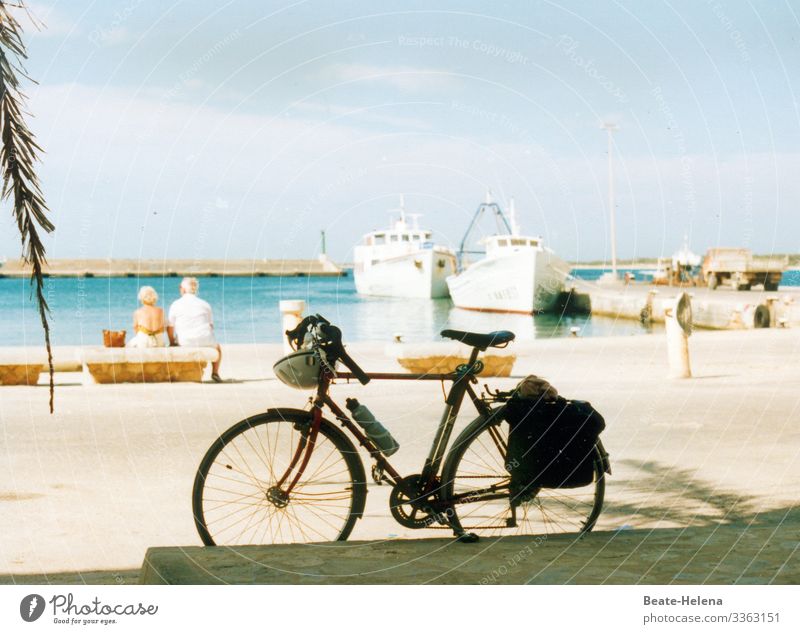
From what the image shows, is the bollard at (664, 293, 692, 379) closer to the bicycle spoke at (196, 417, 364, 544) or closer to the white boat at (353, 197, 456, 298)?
the bicycle spoke at (196, 417, 364, 544)

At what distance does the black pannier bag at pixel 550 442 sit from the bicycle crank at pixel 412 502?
1.24 feet

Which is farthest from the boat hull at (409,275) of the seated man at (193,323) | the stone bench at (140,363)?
the stone bench at (140,363)

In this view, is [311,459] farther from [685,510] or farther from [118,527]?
[685,510]

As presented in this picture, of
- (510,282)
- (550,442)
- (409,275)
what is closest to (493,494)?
(550,442)

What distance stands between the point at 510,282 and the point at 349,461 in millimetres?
35290

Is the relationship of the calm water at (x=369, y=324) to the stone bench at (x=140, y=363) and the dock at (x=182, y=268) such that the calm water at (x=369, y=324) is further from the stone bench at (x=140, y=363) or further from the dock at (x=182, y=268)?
the dock at (x=182, y=268)

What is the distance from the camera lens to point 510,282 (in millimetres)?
39156

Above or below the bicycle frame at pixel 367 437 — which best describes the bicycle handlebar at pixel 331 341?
above

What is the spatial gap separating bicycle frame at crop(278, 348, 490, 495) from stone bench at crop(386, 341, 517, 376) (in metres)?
6.94

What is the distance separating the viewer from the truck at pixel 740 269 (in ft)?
157

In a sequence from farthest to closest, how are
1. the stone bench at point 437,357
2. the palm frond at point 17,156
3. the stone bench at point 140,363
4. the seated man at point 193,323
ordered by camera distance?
the seated man at point 193,323
the stone bench at point 437,357
the stone bench at point 140,363
the palm frond at point 17,156

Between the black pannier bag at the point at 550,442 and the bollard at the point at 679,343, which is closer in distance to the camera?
the black pannier bag at the point at 550,442

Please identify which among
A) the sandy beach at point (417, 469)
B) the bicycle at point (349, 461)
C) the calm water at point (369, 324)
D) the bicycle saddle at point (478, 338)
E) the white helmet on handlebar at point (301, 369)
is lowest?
the calm water at point (369, 324)
